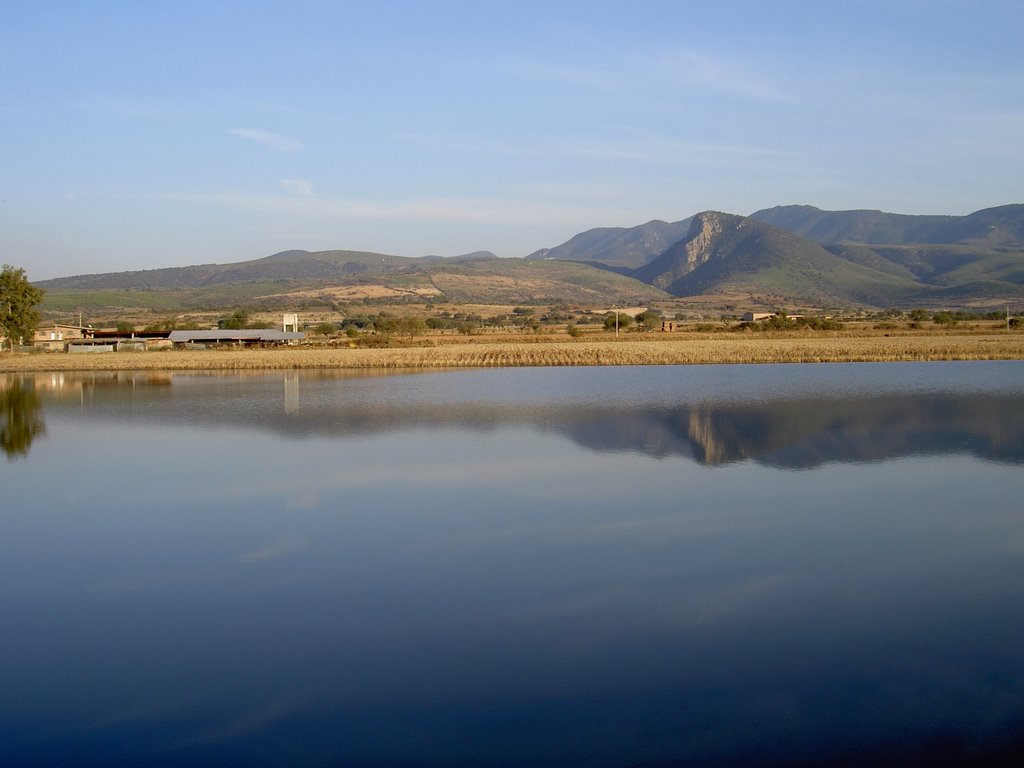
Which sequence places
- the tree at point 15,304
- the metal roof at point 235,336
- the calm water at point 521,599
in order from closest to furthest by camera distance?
the calm water at point 521,599 → the tree at point 15,304 → the metal roof at point 235,336

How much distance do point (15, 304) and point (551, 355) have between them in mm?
35567

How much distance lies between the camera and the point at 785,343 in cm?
5728

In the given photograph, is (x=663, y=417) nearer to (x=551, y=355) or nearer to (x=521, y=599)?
(x=521, y=599)

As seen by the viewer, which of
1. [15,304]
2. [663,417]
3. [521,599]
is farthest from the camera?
[15,304]

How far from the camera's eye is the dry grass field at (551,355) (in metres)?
47.7

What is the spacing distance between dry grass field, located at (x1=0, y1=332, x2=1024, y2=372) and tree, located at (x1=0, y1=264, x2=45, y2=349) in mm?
2661

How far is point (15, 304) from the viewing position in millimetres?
63500

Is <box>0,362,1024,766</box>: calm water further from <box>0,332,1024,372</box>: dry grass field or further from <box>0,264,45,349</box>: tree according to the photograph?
<box>0,264,45,349</box>: tree

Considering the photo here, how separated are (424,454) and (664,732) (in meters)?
13.0

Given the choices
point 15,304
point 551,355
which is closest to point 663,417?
point 551,355

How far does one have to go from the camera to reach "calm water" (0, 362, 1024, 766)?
692cm

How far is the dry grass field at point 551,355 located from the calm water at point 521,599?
2654 centimetres

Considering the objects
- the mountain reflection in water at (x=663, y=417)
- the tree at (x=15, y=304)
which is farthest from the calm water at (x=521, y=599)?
the tree at (x=15, y=304)

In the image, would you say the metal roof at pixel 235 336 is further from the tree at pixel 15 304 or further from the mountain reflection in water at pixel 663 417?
the mountain reflection in water at pixel 663 417
